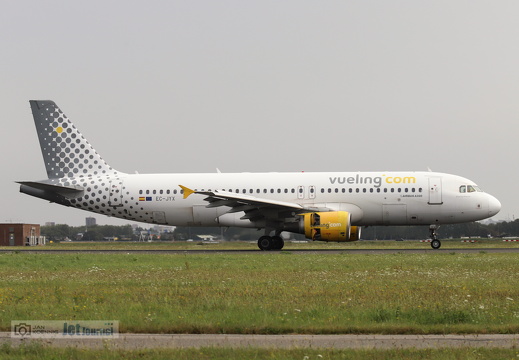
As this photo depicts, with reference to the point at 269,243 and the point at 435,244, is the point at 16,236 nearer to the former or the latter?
the point at 269,243

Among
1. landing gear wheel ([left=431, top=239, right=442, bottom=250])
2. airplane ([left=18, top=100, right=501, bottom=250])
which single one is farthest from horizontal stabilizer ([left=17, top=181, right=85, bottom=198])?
landing gear wheel ([left=431, top=239, right=442, bottom=250])

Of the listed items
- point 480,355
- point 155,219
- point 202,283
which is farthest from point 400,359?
point 155,219

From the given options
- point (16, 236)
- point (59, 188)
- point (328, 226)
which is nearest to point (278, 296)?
point (328, 226)

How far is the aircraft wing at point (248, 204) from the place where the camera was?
34.3 metres

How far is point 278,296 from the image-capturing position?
49.7 feet

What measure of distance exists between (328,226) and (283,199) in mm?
4065

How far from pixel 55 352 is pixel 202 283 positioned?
9.08 meters

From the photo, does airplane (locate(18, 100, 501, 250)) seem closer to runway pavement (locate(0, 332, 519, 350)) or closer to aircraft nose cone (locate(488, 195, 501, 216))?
aircraft nose cone (locate(488, 195, 501, 216))

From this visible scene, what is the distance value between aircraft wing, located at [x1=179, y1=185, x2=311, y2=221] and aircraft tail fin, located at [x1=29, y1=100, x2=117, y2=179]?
290 inches

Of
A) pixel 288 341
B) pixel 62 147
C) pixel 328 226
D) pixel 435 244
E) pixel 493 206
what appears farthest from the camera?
pixel 62 147

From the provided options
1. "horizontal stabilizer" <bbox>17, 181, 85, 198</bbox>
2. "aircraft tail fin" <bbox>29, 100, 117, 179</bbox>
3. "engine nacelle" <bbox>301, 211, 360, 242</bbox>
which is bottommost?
"engine nacelle" <bbox>301, 211, 360, 242</bbox>

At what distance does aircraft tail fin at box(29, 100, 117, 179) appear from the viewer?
132 feet

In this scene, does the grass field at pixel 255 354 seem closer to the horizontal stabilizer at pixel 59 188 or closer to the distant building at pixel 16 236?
the horizontal stabilizer at pixel 59 188

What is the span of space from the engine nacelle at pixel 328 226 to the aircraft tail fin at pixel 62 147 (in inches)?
504
